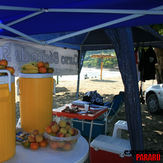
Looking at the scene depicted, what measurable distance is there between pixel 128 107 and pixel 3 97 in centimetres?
198

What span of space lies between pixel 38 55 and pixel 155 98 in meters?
4.02

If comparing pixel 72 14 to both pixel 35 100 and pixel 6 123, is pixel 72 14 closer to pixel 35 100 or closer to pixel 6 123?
pixel 35 100

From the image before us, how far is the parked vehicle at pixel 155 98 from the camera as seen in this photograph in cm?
603

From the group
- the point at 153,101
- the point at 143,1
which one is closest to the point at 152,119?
the point at 153,101

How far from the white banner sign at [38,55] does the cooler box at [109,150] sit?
2.85m

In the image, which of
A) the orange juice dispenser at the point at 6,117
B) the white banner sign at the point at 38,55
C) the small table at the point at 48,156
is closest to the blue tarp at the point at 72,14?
the orange juice dispenser at the point at 6,117

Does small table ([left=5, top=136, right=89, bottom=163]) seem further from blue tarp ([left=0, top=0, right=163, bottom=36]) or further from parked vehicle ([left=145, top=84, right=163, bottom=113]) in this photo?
parked vehicle ([left=145, top=84, right=163, bottom=113])

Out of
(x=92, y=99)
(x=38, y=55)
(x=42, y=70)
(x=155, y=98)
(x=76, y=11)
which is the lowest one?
(x=155, y=98)

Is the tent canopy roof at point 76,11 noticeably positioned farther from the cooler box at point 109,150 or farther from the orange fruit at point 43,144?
the cooler box at point 109,150

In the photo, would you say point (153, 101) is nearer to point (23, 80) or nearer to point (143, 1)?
point (143, 1)

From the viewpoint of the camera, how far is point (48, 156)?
1.31m

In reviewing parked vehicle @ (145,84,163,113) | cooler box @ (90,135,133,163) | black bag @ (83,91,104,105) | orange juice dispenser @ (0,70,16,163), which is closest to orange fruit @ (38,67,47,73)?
orange juice dispenser @ (0,70,16,163)

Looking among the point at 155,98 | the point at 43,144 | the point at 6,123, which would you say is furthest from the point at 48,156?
the point at 155,98

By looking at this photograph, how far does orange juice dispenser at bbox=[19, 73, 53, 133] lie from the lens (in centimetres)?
157
